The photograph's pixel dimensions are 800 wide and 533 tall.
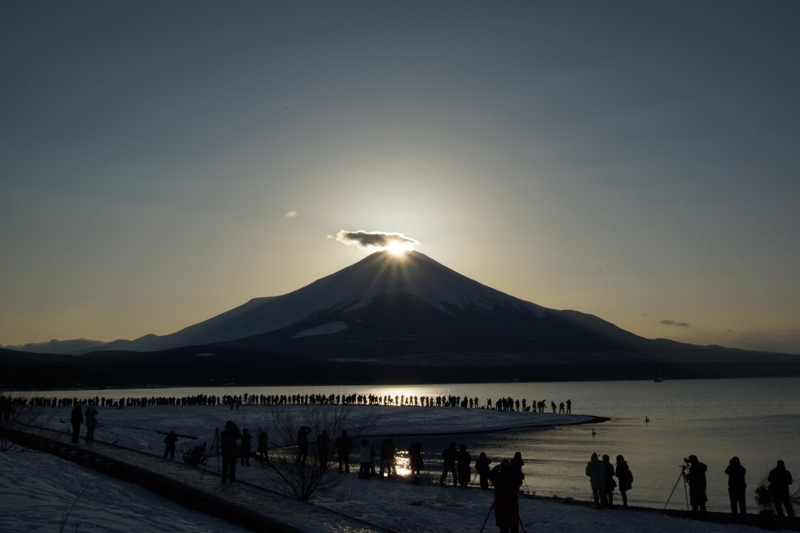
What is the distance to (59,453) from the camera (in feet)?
64.4

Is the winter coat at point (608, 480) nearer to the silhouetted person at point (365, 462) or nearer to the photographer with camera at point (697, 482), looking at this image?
the photographer with camera at point (697, 482)

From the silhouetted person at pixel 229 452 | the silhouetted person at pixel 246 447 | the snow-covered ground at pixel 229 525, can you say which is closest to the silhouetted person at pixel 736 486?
the snow-covered ground at pixel 229 525

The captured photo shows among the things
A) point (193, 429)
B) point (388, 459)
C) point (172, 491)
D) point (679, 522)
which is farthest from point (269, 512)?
point (193, 429)

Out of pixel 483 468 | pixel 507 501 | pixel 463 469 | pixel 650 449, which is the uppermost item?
pixel 507 501

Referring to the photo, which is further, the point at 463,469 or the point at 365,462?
the point at 365,462

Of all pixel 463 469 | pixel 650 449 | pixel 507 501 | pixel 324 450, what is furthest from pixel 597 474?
pixel 650 449

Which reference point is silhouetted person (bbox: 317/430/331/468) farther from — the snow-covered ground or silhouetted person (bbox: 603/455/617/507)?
silhouetted person (bbox: 603/455/617/507)

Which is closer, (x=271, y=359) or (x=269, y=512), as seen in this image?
(x=269, y=512)

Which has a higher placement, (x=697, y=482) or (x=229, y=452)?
(x=229, y=452)

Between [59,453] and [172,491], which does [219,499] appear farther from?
[59,453]

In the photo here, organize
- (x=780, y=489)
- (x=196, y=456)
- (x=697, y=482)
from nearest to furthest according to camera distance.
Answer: (x=780, y=489) < (x=697, y=482) < (x=196, y=456)

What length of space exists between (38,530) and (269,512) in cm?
493

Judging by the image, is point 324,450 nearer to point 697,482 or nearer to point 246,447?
point 246,447

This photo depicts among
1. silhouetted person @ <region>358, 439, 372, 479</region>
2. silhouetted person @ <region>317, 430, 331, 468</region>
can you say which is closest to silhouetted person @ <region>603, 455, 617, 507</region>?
silhouetted person @ <region>317, 430, 331, 468</region>
